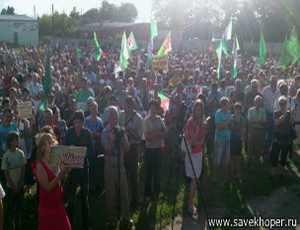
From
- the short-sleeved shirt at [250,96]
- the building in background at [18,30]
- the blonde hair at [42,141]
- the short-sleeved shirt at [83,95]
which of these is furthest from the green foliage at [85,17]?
the blonde hair at [42,141]

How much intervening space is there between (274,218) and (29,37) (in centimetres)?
7088

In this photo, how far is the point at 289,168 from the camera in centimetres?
955

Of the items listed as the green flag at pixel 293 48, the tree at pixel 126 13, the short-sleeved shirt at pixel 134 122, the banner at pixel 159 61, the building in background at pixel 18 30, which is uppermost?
the tree at pixel 126 13

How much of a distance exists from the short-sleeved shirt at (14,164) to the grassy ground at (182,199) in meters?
1.01

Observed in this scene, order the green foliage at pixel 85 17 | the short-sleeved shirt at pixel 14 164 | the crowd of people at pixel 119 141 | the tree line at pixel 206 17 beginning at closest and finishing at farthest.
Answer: the crowd of people at pixel 119 141 < the short-sleeved shirt at pixel 14 164 < the tree line at pixel 206 17 < the green foliage at pixel 85 17

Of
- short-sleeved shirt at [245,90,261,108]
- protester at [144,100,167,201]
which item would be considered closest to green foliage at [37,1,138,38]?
short-sleeved shirt at [245,90,261,108]

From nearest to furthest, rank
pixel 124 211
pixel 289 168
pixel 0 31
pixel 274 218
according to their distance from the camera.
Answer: pixel 124 211
pixel 274 218
pixel 289 168
pixel 0 31

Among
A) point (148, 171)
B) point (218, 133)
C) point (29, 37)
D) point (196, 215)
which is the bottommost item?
point (196, 215)

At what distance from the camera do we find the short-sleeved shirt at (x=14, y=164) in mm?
5961

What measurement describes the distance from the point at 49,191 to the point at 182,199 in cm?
382

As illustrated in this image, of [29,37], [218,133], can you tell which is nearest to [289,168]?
[218,133]

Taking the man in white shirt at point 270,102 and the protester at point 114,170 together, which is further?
the man in white shirt at point 270,102

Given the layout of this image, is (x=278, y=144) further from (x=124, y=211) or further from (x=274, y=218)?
(x=124, y=211)

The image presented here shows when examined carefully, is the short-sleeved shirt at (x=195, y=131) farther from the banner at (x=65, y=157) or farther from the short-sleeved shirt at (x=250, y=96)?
the short-sleeved shirt at (x=250, y=96)
